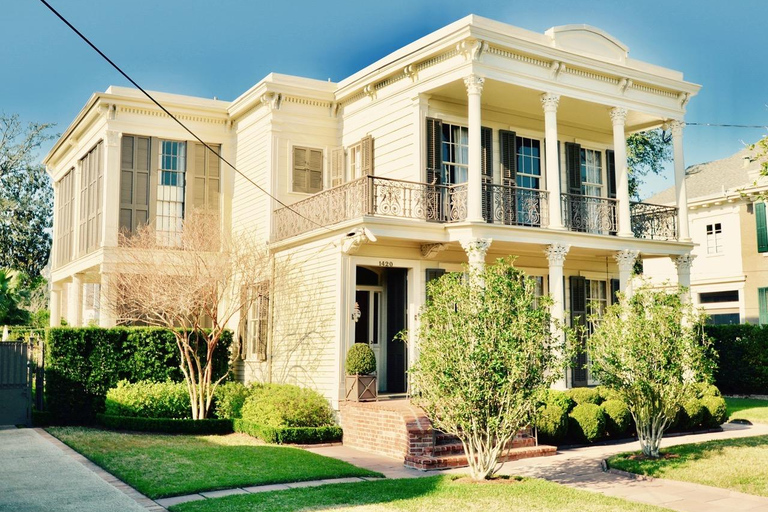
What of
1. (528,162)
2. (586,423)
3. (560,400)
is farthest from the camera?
(528,162)

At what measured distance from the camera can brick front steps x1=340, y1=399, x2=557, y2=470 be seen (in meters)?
11.6

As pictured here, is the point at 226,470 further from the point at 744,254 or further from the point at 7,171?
the point at 7,171

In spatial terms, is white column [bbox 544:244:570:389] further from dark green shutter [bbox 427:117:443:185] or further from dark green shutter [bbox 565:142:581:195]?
dark green shutter [bbox 565:142:581:195]

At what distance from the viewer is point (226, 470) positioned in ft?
33.5

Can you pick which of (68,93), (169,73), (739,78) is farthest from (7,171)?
(739,78)

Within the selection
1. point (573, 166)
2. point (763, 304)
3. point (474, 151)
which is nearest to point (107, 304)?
point (474, 151)

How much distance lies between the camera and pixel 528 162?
59.3 feet

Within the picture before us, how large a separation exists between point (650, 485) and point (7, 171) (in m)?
39.1

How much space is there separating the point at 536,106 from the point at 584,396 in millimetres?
7061

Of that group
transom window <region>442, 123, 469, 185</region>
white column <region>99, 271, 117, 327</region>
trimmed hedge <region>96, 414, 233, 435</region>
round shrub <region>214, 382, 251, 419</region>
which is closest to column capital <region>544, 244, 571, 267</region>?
transom window <region>442, 123, 469, 185</region>

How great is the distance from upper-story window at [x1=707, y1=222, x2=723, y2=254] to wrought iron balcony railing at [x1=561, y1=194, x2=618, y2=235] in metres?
13.5

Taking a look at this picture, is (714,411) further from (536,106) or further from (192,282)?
(192,282)

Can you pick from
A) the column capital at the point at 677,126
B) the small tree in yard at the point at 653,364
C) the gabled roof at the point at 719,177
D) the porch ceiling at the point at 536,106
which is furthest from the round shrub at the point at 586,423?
the gabled roof at the point at 719,177

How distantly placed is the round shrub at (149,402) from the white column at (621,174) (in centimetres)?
1065
